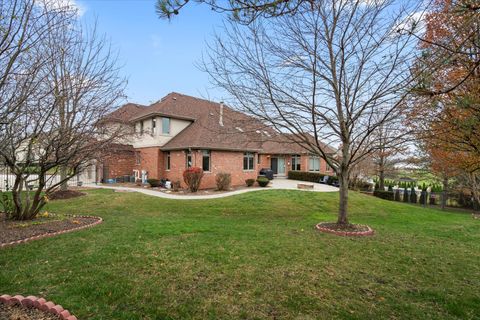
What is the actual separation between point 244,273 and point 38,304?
2697 mm

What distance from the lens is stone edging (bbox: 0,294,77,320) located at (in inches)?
120

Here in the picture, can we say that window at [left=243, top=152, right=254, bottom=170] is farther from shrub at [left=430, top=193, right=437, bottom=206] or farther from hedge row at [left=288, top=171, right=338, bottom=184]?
shrub at [left=430, top=193, right=437, bottom=206]

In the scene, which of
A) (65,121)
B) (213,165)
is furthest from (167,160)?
(65,121)

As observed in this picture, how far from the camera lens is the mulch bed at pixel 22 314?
120 inches

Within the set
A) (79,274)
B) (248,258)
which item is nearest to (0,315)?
(79,274)

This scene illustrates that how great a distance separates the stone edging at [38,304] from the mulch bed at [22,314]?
0.11 ft

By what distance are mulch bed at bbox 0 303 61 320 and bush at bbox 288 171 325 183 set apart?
24.5 metres

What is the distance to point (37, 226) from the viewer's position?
7.05 metres

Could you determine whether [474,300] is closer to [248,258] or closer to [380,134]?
[248,258]

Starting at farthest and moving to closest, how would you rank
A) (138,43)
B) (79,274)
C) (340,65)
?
1. (138,43)
2. (340,65)
3. (79,274)

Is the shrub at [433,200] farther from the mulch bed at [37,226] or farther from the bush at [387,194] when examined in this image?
the mulch bed at [37,226]

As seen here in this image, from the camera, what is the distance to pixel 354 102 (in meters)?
7.70

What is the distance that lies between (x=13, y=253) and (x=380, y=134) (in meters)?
9.11

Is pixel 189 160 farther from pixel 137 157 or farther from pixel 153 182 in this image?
pixel 137 157
